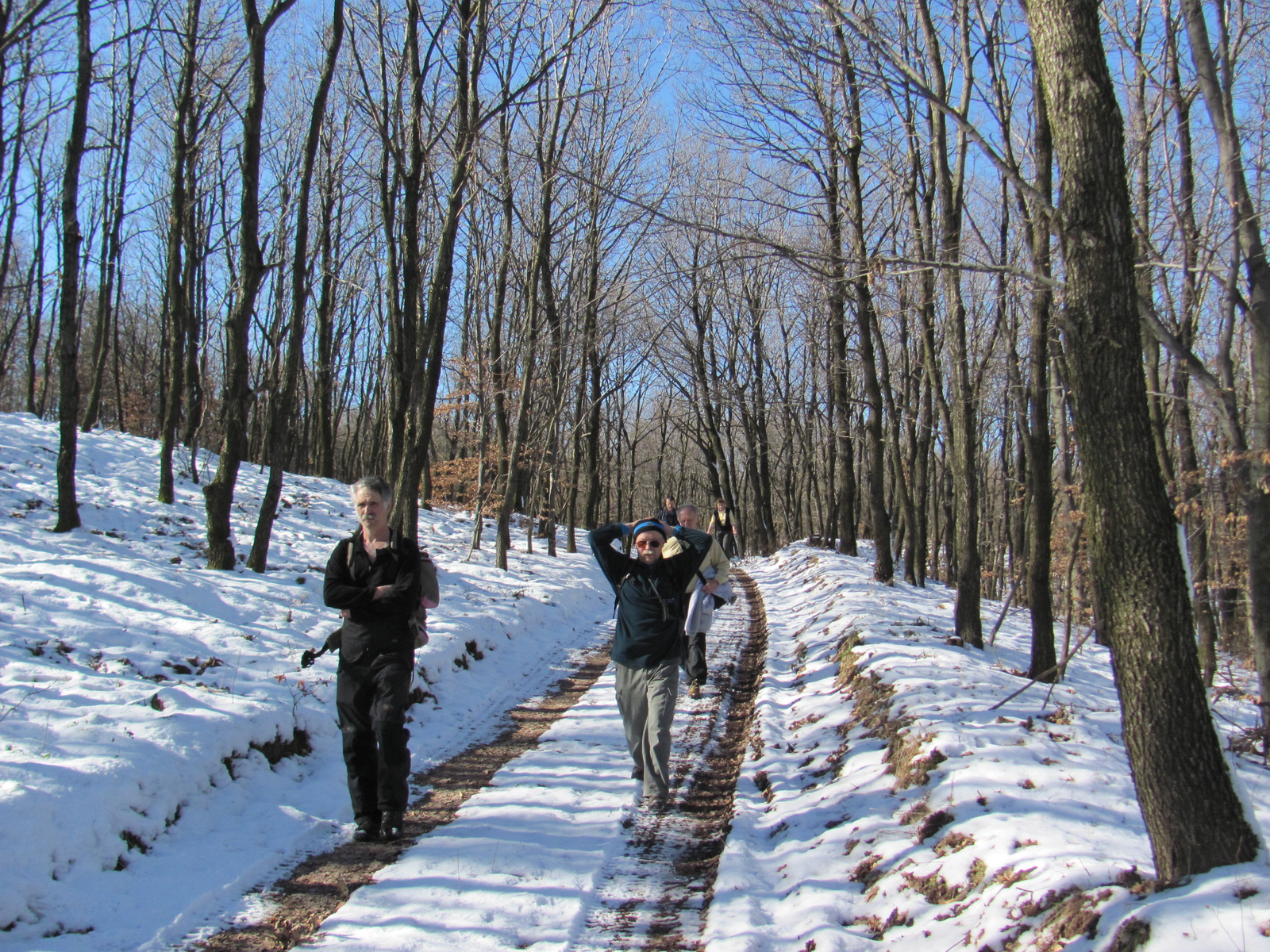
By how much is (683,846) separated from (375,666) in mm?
2024

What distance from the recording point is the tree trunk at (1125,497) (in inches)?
119

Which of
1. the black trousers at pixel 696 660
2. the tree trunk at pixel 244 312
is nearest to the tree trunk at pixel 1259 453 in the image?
the black trousers at pixel 696 660

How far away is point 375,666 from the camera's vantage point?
4.34 metres

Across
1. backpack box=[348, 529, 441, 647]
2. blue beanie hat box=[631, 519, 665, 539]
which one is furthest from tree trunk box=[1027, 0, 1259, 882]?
backpack box=[348, 529, 441, 647]

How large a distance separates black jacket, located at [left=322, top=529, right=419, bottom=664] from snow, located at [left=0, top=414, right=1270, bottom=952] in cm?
109

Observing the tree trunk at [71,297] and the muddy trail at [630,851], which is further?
the tree trunk at [71,297]

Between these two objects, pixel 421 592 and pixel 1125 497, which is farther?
pixel 421 592

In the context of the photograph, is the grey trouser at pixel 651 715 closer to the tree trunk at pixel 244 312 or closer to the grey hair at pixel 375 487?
the grey hair at pixel 375 487

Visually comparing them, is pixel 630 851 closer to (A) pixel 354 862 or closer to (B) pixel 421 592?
(A) pixel 354 862

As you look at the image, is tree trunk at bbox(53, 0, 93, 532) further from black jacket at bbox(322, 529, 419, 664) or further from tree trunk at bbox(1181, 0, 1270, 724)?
tree trunk at bbox(1181, 0, 1270, 724)

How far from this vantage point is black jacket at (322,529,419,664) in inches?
171

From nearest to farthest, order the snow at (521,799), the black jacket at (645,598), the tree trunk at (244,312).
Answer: the snow at (521,799) < the black jacket at (645,598) < the tree trunk at (244,312)

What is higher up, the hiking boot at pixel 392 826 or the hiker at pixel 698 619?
the hiker at pixel 698 619

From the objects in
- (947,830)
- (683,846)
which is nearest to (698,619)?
(683,846)
